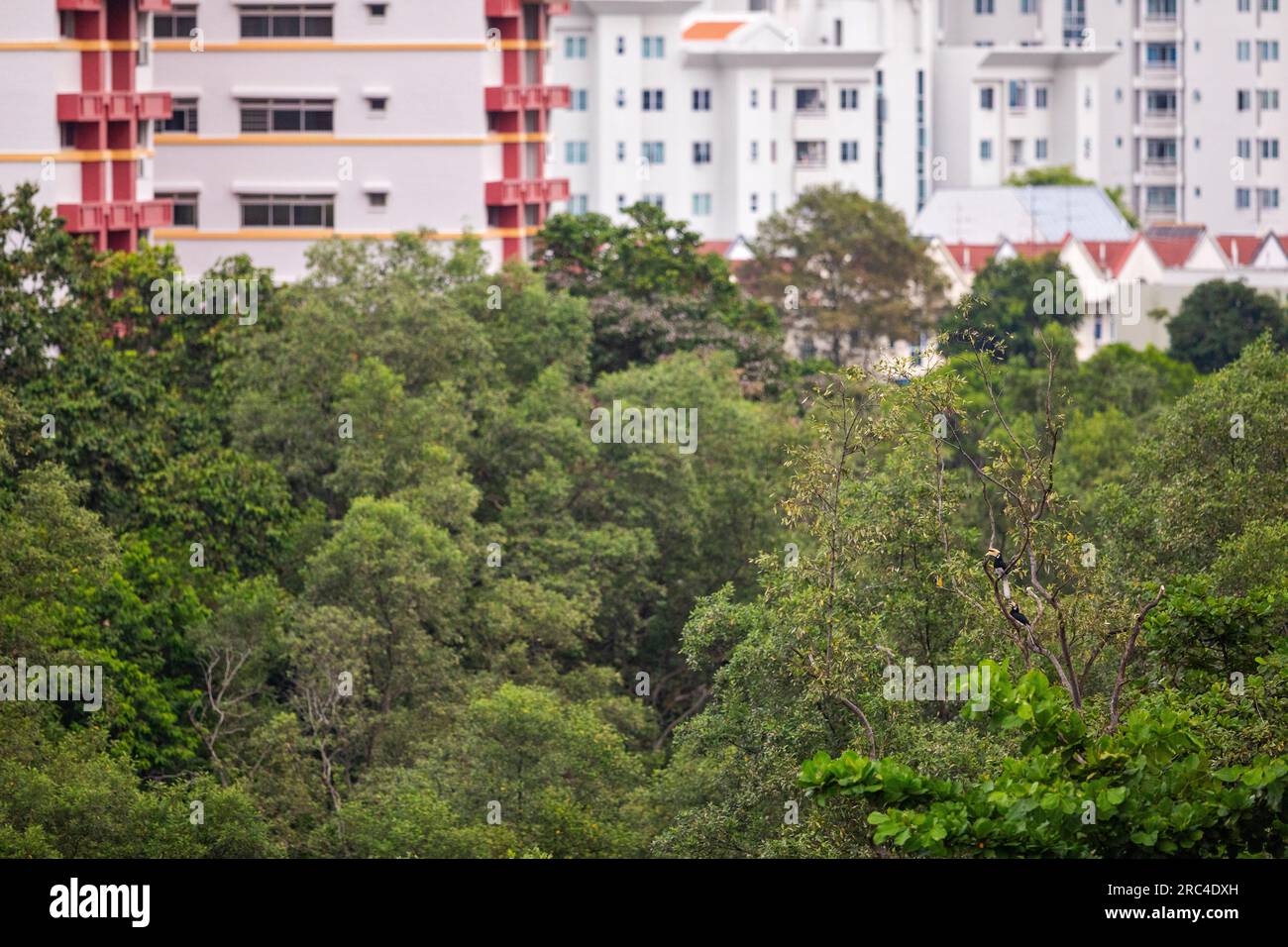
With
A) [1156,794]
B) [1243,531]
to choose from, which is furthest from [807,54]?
[1156,794]

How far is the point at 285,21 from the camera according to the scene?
2704 inches

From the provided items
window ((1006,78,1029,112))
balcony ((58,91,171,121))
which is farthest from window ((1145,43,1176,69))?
balcony ((58,91,171,121))

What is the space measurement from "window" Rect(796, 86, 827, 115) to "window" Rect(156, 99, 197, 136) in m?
74.4

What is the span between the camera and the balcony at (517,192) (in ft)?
222

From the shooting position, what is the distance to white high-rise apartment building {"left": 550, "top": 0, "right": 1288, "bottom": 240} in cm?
13712

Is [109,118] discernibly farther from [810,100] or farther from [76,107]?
[810,100]

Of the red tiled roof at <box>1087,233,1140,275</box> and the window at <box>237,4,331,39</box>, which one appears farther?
the red tiled roof at <box>1087,233,1140,275</box>

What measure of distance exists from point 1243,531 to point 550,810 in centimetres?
1061

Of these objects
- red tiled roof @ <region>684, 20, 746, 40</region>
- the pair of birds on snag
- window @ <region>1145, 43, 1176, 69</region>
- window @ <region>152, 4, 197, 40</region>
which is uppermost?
window @ <region>1145, 43, 1176, 69</region>

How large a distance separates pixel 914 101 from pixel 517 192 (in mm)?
81856

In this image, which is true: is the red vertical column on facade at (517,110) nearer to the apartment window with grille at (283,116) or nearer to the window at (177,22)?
the apartment window with grille at (283,116)

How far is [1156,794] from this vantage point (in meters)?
17.5

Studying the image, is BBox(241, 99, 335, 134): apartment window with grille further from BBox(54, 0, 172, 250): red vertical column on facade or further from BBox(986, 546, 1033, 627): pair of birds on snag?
BBox(986, 546, 1033, 627): pair of birds on snag
